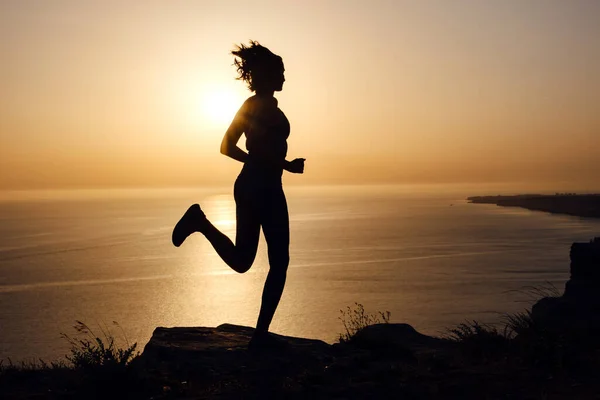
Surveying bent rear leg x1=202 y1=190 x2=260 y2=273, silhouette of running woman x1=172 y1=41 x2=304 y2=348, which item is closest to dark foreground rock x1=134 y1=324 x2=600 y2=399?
silhouette of running woman x1=172 y1=41 x2=304 y2=348

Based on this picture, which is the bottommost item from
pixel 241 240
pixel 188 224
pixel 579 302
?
pixel 579 302

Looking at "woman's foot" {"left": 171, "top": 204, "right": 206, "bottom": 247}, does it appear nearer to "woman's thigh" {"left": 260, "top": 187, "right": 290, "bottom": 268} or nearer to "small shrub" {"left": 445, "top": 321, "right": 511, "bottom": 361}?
"woman's thigh" {"left": 260, "top": 187, "right": 290, "bottom": 268}

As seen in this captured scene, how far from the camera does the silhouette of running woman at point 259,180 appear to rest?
5.81 meters

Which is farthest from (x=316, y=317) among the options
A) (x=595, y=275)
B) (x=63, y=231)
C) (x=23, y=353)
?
(x=63, y=231)

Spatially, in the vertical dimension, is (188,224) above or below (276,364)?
above

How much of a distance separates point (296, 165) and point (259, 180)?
0.42 m

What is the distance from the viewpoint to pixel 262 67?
592 cm

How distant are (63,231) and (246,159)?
13197 cm

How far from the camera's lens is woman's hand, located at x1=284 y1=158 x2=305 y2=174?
223 inches

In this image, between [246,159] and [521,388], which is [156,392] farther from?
[521,388]

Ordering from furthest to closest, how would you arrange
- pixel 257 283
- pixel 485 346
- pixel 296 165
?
1. pixel 257 283
2. pixel 485 346
3. pixel 296 165

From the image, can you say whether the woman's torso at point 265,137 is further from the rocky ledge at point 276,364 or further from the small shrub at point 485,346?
the small shrub at point 485,346

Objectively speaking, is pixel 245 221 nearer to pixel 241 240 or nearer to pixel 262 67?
pixel 241 240

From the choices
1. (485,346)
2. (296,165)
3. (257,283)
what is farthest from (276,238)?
(257,283)
